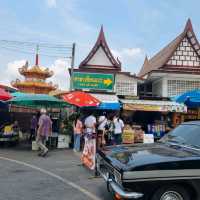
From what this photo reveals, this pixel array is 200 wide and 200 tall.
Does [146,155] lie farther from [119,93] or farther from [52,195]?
[119,93]

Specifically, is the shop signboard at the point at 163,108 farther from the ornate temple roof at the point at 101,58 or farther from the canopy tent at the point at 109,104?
the ornate temple roof at the point at 101,58

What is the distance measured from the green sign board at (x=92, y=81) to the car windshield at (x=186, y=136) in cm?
1294

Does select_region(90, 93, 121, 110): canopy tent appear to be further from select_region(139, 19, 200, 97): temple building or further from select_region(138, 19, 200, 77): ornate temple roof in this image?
select_region(138, 19, 200, 77): ornate temple roof

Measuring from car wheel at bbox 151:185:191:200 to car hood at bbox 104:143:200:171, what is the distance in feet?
1.17

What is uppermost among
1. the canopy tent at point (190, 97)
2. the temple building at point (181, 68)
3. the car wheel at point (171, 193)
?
the temple building at point (181, 68)

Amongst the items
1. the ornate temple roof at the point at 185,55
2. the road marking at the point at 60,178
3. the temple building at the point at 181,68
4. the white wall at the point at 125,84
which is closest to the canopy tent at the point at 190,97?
the temple building at the point at 181,68

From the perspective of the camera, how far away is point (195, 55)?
21953mm

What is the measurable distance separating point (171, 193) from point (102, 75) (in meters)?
15.2

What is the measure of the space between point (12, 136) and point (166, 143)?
34.5ft

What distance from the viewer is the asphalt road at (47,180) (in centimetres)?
739

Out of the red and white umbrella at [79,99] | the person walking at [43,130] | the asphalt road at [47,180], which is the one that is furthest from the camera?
the red and white umbrella at [79,99]

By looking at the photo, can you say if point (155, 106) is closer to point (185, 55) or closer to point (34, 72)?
A: point (185, 55)

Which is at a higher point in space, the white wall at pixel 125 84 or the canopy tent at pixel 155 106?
the white wall at pixel 125 84

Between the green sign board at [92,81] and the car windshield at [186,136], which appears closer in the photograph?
the car windshield at [186,136]
